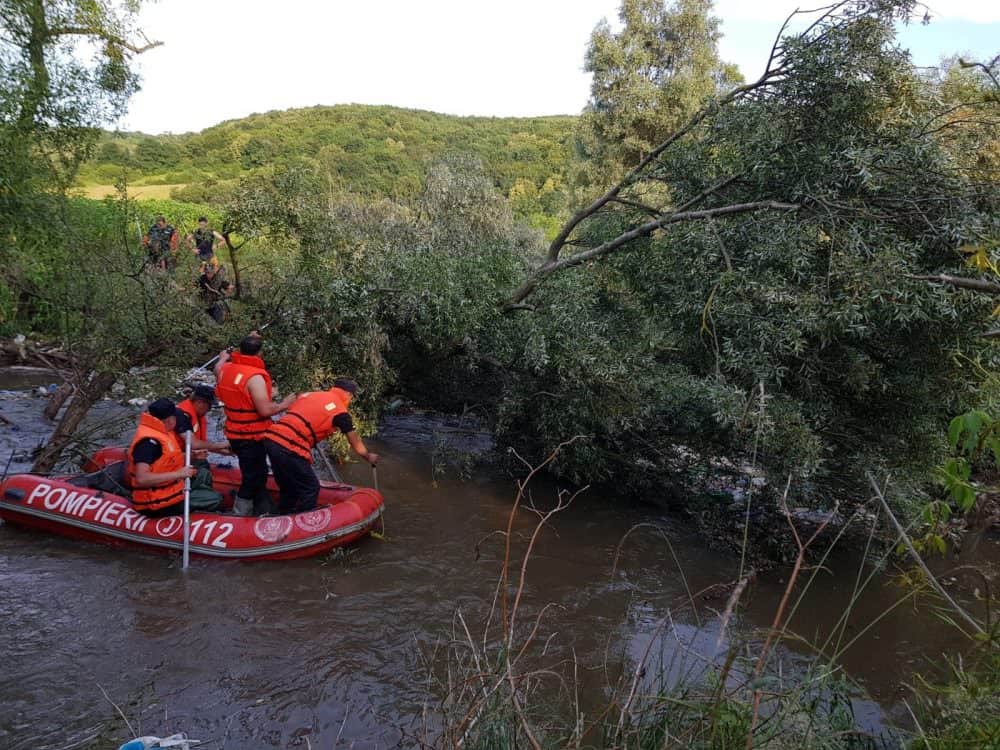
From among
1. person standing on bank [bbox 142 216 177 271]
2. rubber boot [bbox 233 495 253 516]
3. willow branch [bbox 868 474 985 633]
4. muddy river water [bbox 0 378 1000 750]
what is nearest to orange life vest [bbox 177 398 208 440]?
rubber boot [bbox 233 495 253 516]

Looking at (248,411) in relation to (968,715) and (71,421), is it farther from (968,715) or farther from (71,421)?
(968,715)

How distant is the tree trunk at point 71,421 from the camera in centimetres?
859

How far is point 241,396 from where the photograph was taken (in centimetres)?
727

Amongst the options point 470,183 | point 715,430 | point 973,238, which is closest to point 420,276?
point 715,430

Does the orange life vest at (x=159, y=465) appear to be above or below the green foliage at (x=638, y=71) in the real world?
below

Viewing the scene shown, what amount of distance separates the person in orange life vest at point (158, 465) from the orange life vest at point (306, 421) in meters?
0.90

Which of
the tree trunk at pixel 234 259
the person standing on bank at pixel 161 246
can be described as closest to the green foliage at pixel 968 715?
the tree trunk at pixel 234 259

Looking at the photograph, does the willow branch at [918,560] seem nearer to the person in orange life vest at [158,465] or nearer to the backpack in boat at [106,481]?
the person in orange life vest at [158,465]

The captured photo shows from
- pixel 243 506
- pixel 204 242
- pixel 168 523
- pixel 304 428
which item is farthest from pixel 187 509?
pixel 204 242

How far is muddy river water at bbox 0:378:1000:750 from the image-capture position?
482cm

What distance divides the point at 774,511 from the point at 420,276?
16.6 feet

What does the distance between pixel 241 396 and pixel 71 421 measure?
3063 millimetres

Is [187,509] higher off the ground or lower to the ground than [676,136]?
lower

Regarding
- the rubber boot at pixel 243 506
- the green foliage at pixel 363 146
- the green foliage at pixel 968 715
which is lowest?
the rubber boot at pixel 243 506
